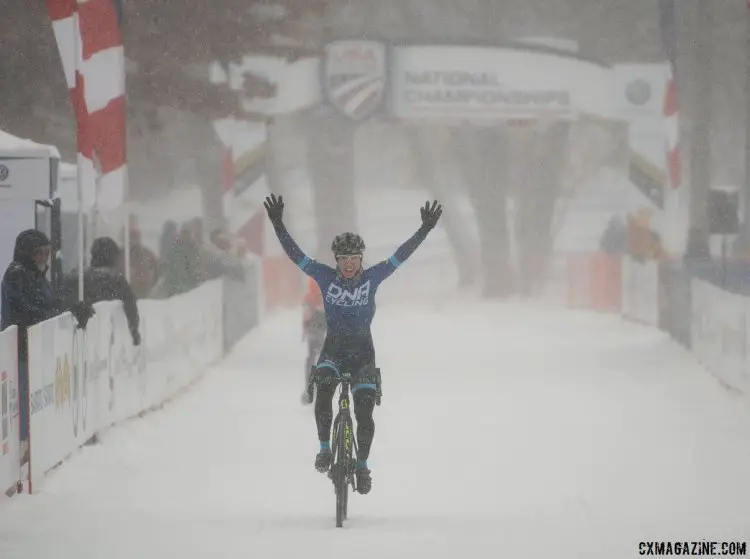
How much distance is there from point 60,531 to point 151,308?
7.55m

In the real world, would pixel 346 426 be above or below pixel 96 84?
below

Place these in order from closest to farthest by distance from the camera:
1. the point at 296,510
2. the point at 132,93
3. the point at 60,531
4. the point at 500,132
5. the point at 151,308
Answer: the point at 60,531, the point at 296,510, the point at 151,308, the point at 132,93, the point at 500,132

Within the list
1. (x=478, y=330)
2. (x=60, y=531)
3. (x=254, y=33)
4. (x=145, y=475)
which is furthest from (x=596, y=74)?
(x=60, y=531)

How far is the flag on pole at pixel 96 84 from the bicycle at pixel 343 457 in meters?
5.25

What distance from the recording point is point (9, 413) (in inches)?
456

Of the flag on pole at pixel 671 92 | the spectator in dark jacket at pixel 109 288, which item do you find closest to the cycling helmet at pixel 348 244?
the spectator in dark jacket at pixel 109 288

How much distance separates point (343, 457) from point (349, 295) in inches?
37.9

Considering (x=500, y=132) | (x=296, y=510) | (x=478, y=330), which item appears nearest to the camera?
(x=296, y=510)

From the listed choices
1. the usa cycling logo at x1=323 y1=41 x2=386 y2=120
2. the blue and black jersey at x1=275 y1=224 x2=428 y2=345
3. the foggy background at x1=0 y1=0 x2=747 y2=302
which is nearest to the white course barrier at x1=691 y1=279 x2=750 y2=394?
the foggy background at x1=0 y1=0 x2=747 y2=302

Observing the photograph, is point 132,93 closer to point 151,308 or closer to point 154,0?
point 154,0

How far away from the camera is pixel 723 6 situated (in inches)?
2121

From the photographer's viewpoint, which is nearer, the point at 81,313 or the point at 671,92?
the point at 81,313

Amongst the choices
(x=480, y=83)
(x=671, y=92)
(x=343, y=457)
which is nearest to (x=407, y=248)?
(x=343, y=457)

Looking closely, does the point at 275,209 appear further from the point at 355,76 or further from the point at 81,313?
the point at 355,76
